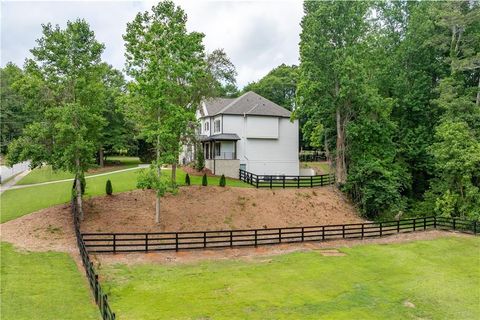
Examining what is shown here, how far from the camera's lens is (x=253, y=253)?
70.0 ft

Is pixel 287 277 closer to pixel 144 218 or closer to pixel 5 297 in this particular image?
pixel 5 297

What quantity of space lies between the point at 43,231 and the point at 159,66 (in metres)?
11.9

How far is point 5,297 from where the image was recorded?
13.1m

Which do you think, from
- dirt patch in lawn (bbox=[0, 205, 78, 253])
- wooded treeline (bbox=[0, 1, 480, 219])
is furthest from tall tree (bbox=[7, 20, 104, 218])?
dirt patch in lawn (bbox=[0, 205, 78, 253])

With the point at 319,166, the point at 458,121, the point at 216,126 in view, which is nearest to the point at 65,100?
the point at 216,126

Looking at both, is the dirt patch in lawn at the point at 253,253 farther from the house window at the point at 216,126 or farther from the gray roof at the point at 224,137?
the house window at the point at 216,126

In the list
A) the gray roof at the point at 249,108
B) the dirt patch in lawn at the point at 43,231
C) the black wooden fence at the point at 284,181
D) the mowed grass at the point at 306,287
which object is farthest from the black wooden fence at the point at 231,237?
the gray roof at the point at 249,108

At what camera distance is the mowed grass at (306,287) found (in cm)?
1315

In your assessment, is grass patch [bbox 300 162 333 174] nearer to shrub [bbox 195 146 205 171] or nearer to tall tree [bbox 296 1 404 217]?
tall tree [bbox 296 1 404 217]

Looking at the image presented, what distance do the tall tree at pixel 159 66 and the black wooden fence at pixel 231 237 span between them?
365 cm

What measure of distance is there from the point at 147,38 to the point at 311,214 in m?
18.1

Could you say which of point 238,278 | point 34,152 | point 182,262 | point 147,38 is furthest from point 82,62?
point 238,278

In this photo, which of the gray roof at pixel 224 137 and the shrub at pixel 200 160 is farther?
the gray roof at pixel 224 137

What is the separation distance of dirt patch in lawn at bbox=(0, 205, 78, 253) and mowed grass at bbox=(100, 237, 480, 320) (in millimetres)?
4742
